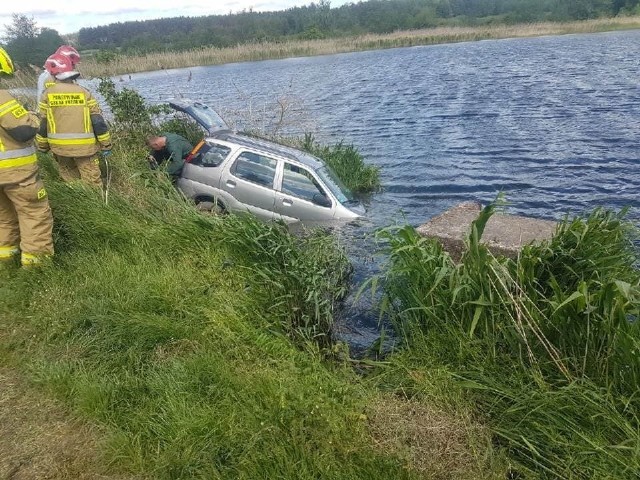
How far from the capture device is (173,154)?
870cm

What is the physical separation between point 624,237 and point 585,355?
181cm

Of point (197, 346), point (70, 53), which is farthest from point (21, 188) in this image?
point (70, 53)

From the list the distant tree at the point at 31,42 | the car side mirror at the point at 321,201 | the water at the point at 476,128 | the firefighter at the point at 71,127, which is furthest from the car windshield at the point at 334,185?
the distant tree at the point at 31,42

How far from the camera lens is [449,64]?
120 ft

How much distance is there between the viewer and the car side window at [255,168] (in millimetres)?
8430

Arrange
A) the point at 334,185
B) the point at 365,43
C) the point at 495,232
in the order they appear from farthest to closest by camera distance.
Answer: the point at 365,43
the point at 334,185
the point at 495,232

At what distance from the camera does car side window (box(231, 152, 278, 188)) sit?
843 centimetres

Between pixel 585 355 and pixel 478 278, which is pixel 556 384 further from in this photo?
pixel 478 278

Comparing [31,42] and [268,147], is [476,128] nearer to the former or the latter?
[268,147]

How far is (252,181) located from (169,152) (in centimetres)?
166

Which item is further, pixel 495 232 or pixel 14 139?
pixel 495 232

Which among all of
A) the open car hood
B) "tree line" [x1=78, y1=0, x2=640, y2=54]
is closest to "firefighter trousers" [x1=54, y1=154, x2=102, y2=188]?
the open car hood

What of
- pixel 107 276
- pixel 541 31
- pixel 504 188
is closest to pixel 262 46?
pixel 541 31

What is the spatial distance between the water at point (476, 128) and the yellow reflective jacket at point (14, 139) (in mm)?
3983
